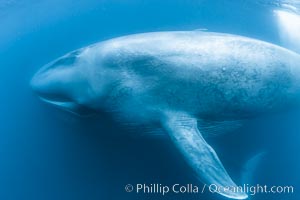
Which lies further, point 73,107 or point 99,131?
point 99,131

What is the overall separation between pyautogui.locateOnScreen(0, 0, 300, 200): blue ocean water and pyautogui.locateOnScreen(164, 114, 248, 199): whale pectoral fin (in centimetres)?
213

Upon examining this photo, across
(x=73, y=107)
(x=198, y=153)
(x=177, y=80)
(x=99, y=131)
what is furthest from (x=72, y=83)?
(x=198, y=153)

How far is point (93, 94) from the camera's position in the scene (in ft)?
17.8

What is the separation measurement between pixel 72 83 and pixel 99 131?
6.89ft

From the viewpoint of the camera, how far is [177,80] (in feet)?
17.1

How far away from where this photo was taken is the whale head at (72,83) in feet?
17.8

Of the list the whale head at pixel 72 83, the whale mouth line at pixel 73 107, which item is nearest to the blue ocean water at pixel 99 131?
the whale mouth line at pixel 73 107

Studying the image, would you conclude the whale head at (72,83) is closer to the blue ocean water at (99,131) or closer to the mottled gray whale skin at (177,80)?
the mottled gray whale skin at (177,80)

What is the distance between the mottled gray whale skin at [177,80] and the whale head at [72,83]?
0.7 inches

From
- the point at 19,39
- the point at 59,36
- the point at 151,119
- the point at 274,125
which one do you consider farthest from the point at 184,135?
the point at 19,39

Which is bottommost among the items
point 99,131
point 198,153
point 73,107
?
point 198,153

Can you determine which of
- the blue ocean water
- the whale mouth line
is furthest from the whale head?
the blue ocean water

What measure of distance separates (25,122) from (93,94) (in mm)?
4470

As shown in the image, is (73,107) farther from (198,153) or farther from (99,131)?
(198,153)
